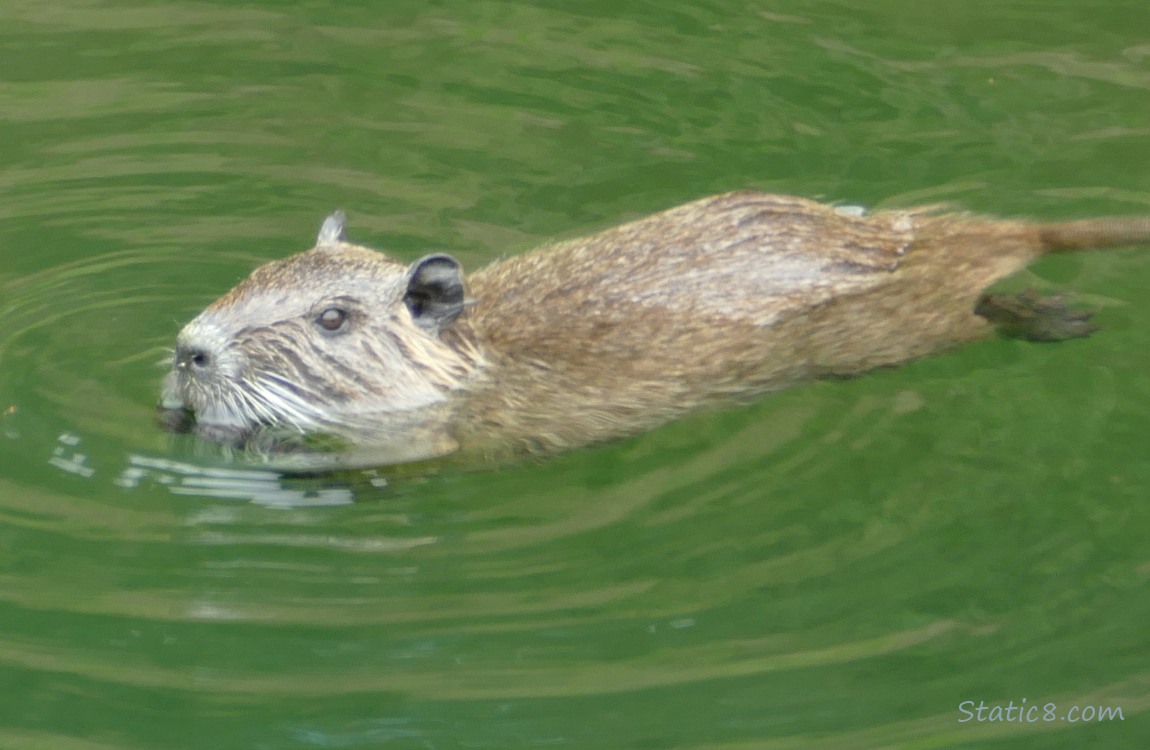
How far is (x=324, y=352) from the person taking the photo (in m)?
4.85

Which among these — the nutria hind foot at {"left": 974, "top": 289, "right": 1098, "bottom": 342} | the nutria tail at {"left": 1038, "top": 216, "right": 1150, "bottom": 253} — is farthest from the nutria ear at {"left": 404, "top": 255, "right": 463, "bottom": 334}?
the nutria tail at {"left": 1038, "top": 216, "right": 1150, "bottom": 253}

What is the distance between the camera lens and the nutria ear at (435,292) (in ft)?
15.7

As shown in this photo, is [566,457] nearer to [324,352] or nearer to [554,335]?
[554,335]

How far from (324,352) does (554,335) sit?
711mm

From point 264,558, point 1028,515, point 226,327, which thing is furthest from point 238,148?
point 1028,515

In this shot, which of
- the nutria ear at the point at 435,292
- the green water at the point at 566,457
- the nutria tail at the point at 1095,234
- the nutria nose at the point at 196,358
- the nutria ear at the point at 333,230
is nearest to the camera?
the green water at the point at 566,457

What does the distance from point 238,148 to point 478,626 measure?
301 cm

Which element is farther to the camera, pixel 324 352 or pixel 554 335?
pixel 554 335

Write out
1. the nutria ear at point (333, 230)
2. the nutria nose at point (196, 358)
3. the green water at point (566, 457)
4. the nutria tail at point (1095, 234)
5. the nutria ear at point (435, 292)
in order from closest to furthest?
the green water at point (566, 457) → the nutria nose at point (196, 358) → the nutria ear at point (435, 292) → the nutria ear at point (333, 230) → the nutria tail at point (1095, 234)

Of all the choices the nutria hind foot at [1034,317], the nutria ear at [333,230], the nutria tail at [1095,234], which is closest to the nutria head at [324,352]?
the nutria ear at [333,230]

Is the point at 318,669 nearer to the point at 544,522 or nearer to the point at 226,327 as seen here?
the point at 544,522

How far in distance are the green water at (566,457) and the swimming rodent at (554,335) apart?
0.49ft

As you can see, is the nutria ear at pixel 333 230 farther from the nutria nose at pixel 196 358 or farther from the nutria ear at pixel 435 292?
the nutria nose at pixel 196 358

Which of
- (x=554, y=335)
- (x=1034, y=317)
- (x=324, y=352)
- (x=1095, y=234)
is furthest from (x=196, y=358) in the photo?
(x=1095, y=234)
